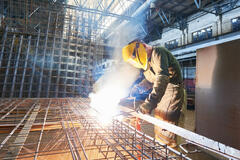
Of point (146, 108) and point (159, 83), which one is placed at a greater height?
point (159, 83)

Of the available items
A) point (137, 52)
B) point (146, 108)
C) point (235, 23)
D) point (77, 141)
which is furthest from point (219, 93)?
point (235, 23)

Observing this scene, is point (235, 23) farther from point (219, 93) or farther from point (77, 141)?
point (77, 141)

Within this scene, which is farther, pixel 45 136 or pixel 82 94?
pixel 82 94

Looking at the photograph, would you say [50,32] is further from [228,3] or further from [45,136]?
[228,3]

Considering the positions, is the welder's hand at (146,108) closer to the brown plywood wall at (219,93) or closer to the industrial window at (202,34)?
the brown plywood wall at (219,93)

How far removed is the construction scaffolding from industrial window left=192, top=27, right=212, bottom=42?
10.9 metres

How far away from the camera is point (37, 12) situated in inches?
279

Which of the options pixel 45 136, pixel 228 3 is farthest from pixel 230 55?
pixel 228 3

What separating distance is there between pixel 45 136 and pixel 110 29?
8.76 m

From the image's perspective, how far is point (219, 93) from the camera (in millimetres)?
1775

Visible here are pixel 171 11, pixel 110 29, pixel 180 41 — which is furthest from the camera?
pixel 180 41

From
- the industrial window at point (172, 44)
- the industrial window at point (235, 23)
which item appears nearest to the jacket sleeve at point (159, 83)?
the industrial window at point (235, 23)

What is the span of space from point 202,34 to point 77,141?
11.8m

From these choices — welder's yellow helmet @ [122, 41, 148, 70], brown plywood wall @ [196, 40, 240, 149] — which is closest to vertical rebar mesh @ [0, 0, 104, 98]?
welder's yellow helmet @ [122, 41, 148, 70]
